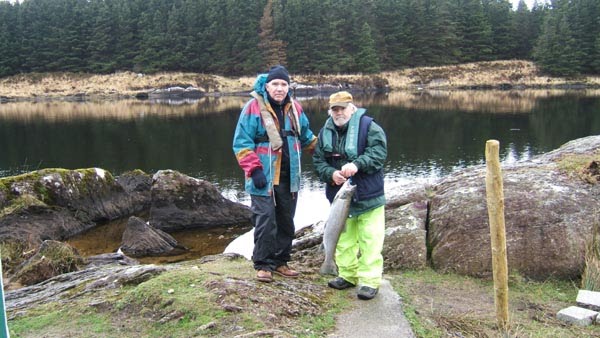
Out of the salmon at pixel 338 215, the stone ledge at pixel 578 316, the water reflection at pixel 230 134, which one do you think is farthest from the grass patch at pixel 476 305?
the water reflection at pixel 230 134

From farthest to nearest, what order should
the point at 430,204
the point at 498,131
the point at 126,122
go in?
the point at 126,122 → the point at 498,131 → the point at 430,204

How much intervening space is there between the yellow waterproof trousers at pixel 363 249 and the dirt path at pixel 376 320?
27cm

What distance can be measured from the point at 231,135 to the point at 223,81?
40.1 metres

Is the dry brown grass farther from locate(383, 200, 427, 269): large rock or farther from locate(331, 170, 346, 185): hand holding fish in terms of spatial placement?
locate(331, 170, 346, 185): hand holding fish

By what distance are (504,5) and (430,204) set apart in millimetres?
84347

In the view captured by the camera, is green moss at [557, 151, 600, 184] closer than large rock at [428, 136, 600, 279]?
No

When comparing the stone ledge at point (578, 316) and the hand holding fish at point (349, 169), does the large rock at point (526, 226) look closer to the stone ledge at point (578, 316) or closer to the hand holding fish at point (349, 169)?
the stone ledge at point (578, 316)

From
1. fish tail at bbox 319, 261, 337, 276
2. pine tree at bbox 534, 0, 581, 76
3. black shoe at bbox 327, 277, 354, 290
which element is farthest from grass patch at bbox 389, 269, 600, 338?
pine tree at bbox 534, 0, 581, 76

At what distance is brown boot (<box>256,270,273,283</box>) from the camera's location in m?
6.39

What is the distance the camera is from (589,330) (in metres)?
6.11

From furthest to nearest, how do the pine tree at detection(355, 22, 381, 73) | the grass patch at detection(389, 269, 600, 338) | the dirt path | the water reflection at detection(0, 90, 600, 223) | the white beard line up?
1. the pine tree at detection(355, 22, 381, 73)
2. the water reflection at detection(0, 90, 600, 223)
3. the white beard
4. the grass patch at detection(389, 269, 600, 338)
5. the dirt path

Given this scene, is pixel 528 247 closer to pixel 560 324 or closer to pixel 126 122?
pixel 560 324

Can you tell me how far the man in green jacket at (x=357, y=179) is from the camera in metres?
6.47

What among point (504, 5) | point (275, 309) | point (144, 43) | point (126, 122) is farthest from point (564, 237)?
point (504, 5)
